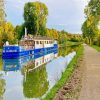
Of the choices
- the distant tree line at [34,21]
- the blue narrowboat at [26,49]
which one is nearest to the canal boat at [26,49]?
the blue narrowboat at [26,49]

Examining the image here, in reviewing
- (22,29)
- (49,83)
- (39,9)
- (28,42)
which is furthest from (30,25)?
(49,83)

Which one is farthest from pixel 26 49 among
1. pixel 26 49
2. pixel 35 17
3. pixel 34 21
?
pixel 35 17

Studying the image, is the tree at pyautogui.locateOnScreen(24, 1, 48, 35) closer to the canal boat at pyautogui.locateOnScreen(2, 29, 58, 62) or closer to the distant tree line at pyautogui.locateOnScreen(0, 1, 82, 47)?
the distant tree line at pyautogui.locateOnScreen(0, 1, 82, 47)

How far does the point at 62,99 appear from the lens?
43.7 ft

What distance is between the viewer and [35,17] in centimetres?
8894

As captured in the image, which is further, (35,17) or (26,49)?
(35,17)

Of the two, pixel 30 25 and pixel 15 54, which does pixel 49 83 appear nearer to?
pixel 15 54

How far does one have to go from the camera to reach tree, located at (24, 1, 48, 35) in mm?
86812

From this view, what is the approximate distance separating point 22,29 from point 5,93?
231ft

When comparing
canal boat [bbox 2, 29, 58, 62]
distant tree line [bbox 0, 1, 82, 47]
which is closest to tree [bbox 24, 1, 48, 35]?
distant tree line [bbox 0, 1, 82, 47]

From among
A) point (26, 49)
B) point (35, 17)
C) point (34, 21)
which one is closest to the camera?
point (26, 49)

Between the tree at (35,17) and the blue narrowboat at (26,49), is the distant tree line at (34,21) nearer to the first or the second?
the tree at (35,17)

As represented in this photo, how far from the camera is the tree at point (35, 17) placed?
8681 cm

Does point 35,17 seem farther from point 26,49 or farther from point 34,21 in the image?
point 26,49
